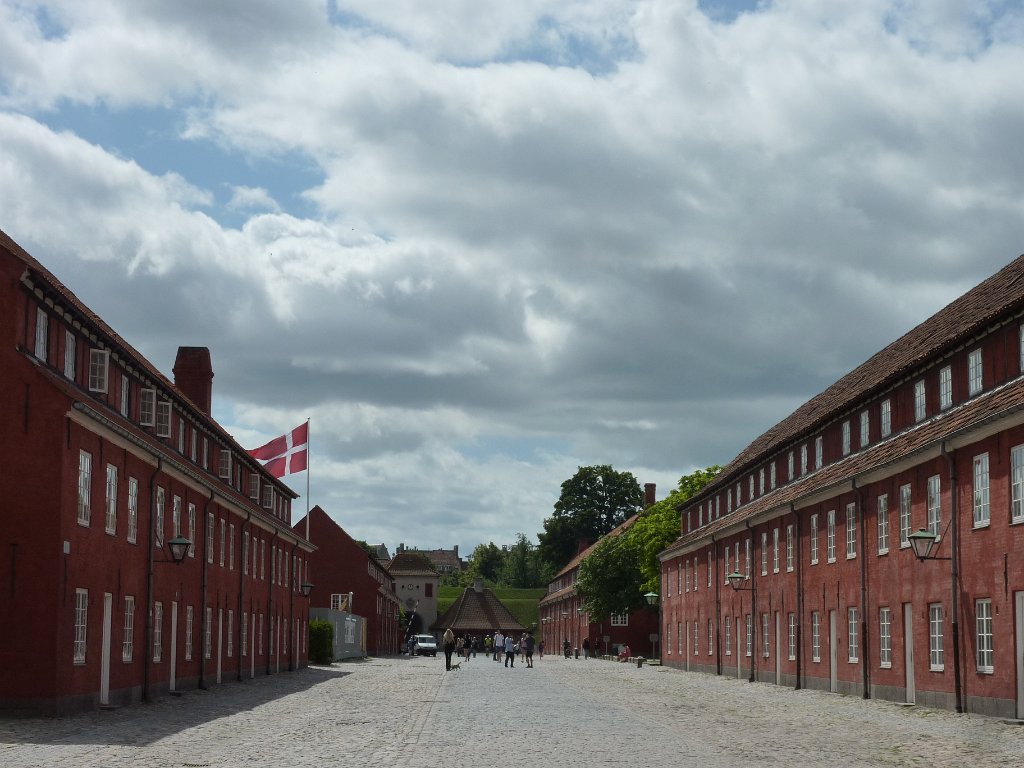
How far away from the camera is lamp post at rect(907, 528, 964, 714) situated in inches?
1058

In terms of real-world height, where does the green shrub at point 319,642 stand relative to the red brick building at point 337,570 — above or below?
below

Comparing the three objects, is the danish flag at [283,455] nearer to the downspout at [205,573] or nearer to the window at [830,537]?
the downspout at [205,573]

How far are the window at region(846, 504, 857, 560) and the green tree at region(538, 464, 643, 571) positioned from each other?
295 feet

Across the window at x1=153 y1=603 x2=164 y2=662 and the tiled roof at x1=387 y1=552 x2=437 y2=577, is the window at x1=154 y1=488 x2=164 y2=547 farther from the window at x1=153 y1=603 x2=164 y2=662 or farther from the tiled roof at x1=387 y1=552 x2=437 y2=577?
the tiled roof at x1=387 y1=552 x2=437 y2=577

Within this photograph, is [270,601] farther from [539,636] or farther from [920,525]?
[539,636]

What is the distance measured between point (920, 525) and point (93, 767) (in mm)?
19902

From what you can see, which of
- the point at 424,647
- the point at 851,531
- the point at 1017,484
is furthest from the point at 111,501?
the point at 424,647

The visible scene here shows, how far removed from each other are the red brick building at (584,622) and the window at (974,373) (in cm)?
6223

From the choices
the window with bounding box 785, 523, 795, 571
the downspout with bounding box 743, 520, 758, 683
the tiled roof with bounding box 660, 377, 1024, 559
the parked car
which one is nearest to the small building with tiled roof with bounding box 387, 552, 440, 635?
the parked car

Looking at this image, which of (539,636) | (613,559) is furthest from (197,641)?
(539,636)

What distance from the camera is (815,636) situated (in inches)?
1554

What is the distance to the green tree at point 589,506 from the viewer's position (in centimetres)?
12662

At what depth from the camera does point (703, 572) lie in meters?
59.9

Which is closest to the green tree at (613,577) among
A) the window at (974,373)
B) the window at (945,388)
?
the window at (945,388)
